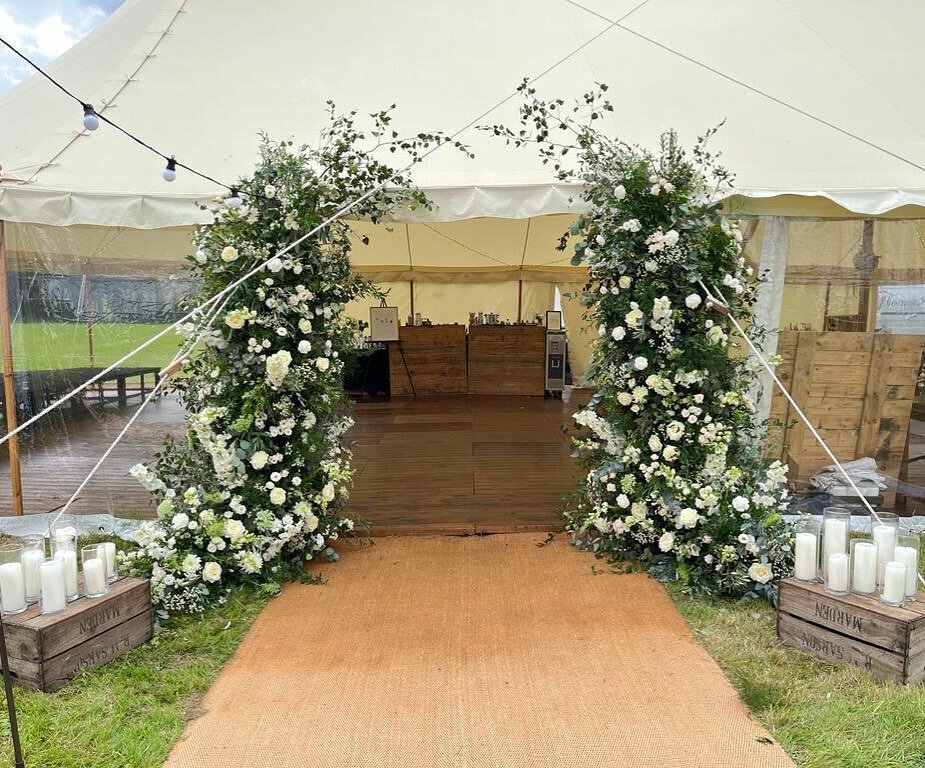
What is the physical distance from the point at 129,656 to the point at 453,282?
26.0 ft

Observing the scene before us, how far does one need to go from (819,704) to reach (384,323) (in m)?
7.56

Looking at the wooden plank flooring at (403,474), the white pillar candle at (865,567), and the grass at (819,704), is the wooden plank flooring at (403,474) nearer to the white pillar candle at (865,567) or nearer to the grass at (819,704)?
the grass at (819,704)

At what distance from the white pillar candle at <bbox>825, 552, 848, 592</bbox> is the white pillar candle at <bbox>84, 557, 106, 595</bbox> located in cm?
253

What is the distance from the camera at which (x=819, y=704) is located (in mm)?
2254

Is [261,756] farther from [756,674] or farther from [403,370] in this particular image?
[403,370]

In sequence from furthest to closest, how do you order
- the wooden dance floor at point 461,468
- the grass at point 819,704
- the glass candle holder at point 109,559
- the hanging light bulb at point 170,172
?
1. the wooden dance floor at point 461,468
2. the hanging light bulb at point 170,172
3. the glass candle holder at point 109,559
4. the grass at point 819,704

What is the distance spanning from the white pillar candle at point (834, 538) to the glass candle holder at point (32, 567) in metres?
2.72

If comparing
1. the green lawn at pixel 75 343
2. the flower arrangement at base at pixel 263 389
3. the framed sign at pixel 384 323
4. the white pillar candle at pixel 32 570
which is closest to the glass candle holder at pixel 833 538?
the flower arrangement at base at pixel 263 389

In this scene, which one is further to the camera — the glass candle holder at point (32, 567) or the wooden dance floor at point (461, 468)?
the wooden dance floor at point (461, 468)

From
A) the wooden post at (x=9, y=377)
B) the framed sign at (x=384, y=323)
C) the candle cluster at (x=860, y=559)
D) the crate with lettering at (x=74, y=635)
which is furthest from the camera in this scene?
the framed sign at (x=384, y=323)

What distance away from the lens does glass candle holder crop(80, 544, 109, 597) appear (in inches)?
97.7

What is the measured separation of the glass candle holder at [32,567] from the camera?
2377 mm

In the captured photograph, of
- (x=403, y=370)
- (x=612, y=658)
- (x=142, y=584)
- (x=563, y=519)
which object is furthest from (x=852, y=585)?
(x=403, y=370)

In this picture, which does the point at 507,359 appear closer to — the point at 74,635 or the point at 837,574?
the point at 837,574
